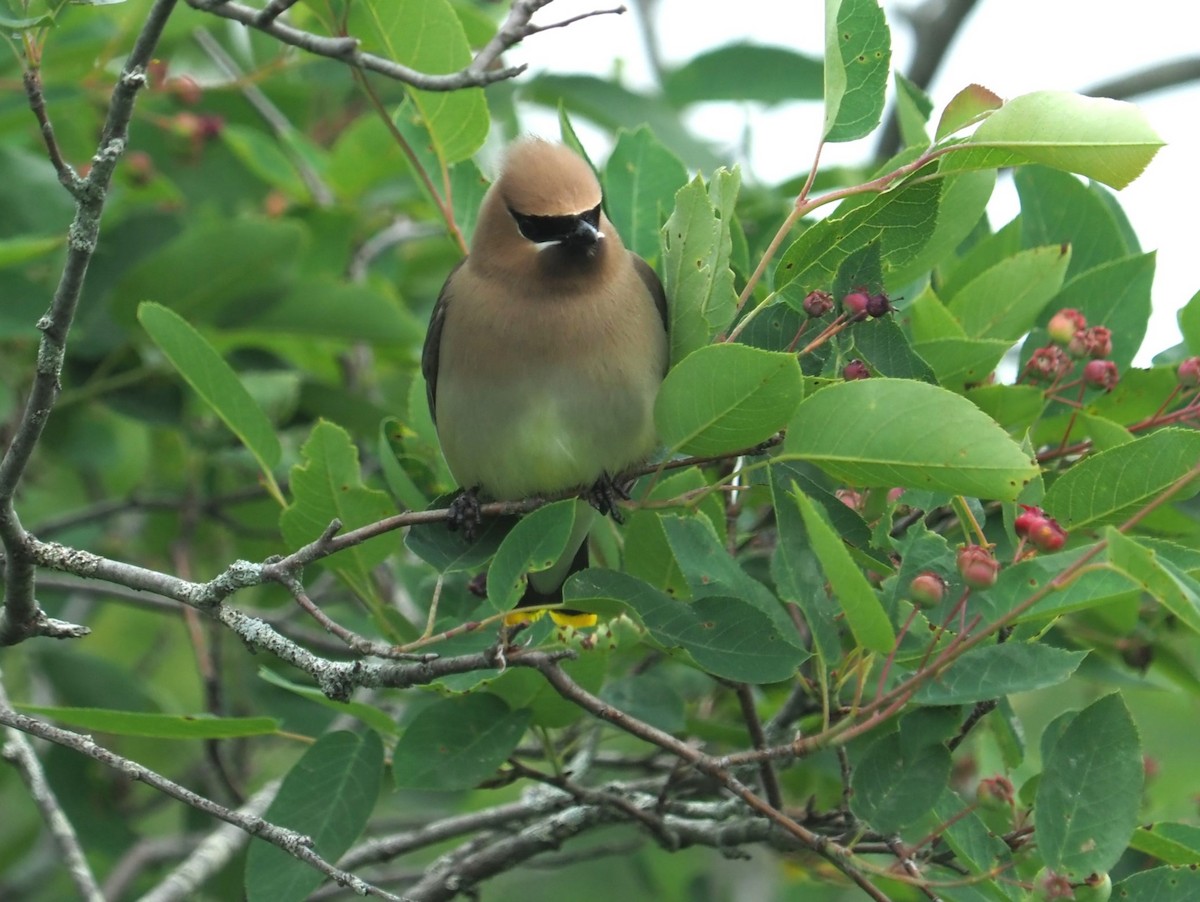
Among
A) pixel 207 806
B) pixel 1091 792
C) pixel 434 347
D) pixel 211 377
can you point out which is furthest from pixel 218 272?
pixel 1091 792

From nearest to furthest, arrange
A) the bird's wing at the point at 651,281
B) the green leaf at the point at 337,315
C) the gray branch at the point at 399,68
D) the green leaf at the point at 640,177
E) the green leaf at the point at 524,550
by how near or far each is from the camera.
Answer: the gray branch at the point at 399,68
the green leaf at the point at 524,550
the bird's wing at the point at 651,281
the green leaf at the point at 640,177
the green leaf at the point at 337,315

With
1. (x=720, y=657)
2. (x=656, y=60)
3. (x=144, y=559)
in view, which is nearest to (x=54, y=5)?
(x=720, y=657)

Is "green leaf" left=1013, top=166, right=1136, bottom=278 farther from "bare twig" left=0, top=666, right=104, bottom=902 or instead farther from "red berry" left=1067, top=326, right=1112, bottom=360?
"bare twig" left=0, top=666, right=104, bottom=902

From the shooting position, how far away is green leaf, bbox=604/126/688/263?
354 centimetres

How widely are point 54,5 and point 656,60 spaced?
5.23 metres

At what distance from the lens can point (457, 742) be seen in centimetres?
297

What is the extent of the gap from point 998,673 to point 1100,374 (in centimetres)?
78

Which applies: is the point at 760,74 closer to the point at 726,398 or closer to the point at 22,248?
the point at 22,248

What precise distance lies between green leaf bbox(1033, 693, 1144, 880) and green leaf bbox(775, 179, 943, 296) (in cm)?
83

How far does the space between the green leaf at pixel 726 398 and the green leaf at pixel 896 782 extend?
1.88ft

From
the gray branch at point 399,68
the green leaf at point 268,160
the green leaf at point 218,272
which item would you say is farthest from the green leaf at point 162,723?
the green leaf at point 268,160

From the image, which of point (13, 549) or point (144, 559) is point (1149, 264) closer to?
point (13, 549)

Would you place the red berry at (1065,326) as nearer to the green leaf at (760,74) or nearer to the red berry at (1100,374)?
the red berry at (1100,374)

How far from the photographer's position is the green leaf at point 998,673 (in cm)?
233
